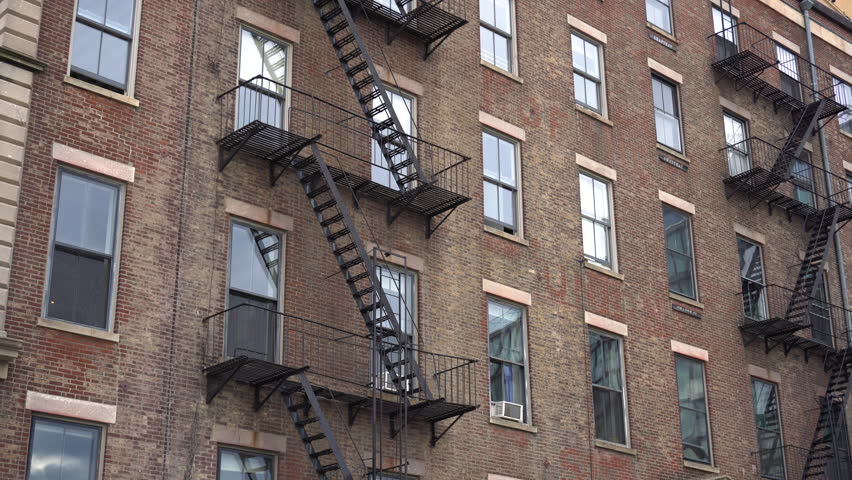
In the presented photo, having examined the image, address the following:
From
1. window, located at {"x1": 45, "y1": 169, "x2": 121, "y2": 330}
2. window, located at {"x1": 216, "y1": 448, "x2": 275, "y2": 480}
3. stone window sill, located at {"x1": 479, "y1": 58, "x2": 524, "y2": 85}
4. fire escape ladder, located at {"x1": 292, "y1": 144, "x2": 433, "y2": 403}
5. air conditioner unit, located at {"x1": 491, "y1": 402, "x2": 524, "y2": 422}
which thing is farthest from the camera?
stone window sill, located at {"x1": 479, "y1": 58, "x2": 524, "y2": 85}

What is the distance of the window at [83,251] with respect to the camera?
16.5 metres

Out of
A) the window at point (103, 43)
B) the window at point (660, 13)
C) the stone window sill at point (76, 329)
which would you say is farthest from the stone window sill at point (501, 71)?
the stone window sill at point (76, 329)

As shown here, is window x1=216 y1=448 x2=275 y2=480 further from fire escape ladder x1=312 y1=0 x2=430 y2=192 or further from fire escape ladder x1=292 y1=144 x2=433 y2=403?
fire escape ladder x1=312 y1=0 x2=430 y2=192

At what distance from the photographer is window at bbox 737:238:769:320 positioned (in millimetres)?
28250

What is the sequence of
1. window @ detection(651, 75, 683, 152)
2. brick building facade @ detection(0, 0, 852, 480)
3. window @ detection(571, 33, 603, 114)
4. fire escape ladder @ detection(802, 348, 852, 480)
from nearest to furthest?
brick building facade @ detection(0, 0, 852, 480)
window @ detection(571, 33, 603, 114)
fire escape ladder @ detection(802, 348, 852, 480)
window @ detection(651, 75, 683, 152)

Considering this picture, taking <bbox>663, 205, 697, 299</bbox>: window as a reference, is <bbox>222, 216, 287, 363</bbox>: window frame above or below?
below

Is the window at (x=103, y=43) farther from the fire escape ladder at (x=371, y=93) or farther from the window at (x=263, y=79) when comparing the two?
the fire escape ladder at (x=371, y=93)

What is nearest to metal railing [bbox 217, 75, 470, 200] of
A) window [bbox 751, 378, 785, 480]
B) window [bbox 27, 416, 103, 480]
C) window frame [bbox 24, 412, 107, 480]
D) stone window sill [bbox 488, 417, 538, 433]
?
stone window sill [bbox 488, 417, 538, 433]

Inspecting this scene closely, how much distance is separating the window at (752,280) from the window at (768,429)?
1.75 metres

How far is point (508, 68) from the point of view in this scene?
24891 millimetres

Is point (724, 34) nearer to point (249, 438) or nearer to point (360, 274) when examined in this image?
point (360, 274)

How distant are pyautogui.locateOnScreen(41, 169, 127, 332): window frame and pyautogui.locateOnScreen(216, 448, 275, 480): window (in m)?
2.58

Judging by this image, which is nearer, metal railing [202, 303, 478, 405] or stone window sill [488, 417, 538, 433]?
metal railing [202, 303, 478, 405]

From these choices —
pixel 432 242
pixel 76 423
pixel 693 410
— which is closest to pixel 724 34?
pixel 693 410
